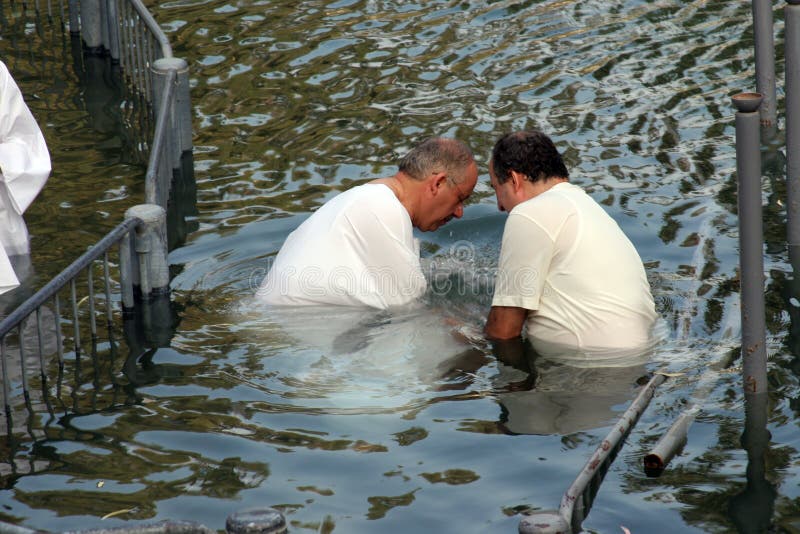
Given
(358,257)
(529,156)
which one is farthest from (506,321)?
(358,257)

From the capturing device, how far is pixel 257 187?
33.0 ft

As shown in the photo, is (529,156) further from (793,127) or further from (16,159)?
Result: (16,159)

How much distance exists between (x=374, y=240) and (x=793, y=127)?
292cm

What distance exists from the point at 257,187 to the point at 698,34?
560 centimetres

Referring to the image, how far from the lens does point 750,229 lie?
18.6 ft

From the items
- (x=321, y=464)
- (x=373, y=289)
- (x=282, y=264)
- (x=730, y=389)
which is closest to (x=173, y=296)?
(x=282, y=264)

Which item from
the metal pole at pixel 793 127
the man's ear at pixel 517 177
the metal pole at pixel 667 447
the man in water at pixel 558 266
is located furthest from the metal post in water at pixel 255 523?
the metal pole at pixel 793 127

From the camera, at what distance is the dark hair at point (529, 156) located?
21.7 ft

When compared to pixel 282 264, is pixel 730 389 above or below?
below

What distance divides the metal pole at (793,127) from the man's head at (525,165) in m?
2.12

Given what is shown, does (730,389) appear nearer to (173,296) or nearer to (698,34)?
(173,296)

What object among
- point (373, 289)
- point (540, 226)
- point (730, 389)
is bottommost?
point (730, 389)

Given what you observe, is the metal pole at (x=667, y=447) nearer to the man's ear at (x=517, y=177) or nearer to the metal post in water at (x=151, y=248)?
the man's ear at (x=517, y=177)

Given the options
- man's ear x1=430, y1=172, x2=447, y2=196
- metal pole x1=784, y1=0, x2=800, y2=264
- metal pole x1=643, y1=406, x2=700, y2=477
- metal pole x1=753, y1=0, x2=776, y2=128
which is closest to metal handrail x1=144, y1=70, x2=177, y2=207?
man's ear x1=430, y1=172, x2=447, y2=196
